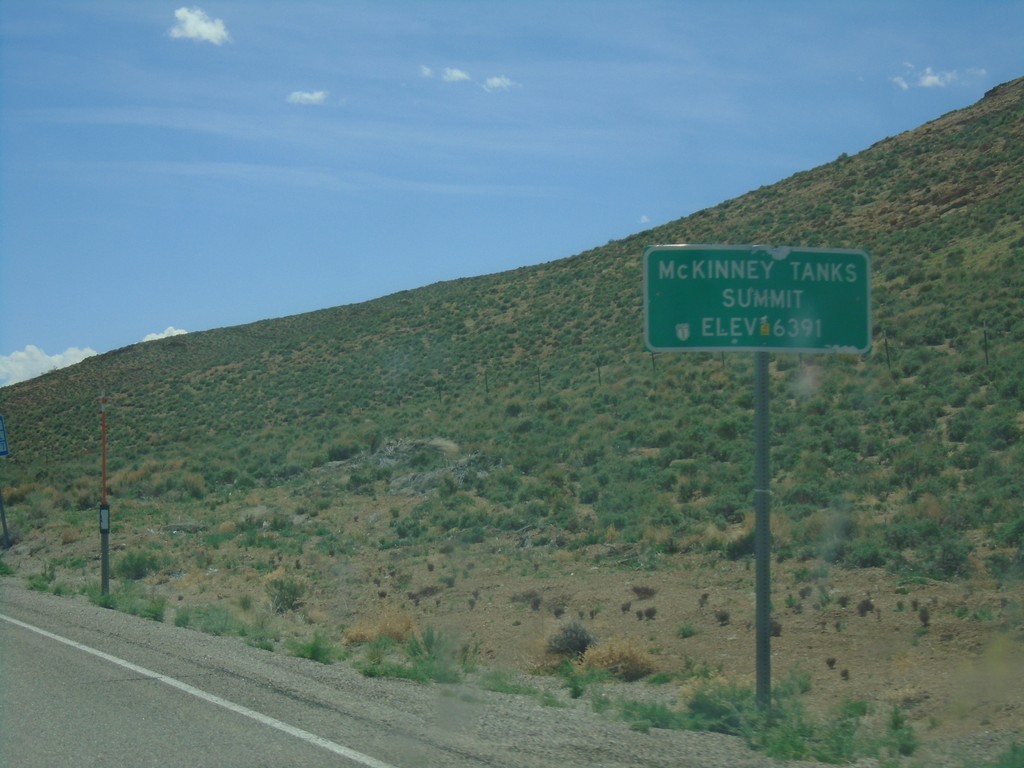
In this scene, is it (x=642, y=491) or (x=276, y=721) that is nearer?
(x=276, y=721)

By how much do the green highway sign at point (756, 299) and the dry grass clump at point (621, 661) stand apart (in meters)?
5.75

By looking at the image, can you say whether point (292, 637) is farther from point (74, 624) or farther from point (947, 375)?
point (947, 375)

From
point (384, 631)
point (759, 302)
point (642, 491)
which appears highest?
point (759, 302)

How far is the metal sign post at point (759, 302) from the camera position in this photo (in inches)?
313

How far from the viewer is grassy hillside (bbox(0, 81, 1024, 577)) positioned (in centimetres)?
2036

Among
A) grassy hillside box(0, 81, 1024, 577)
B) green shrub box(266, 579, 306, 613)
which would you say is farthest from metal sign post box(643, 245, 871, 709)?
green shrub box(266, 579, 306, 613)

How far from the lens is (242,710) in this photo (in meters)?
8.56

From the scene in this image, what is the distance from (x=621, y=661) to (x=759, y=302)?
241 inches

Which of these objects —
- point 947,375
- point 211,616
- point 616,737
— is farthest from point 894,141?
point 616,737

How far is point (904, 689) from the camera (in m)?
10.5

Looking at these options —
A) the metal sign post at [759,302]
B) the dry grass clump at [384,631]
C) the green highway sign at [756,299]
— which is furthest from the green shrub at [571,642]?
the green highway sign at [756,299]

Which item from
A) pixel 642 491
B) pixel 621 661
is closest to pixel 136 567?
pixel 642 491

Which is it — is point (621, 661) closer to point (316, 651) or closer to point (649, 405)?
point (316, 651)

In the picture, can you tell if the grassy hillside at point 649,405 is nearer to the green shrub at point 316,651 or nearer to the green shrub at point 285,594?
the green shrub at point 285,594
